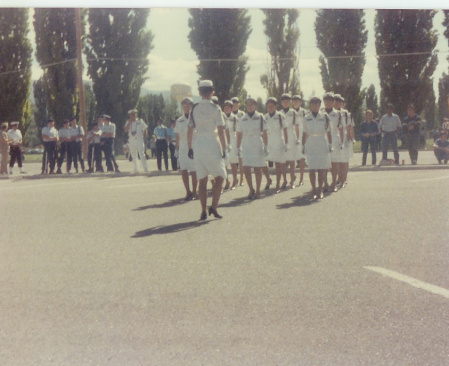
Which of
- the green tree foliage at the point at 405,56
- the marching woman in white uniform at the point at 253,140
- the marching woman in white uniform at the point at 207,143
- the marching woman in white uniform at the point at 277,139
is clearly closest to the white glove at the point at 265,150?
the marching woman in white uniform at the point at 253,140

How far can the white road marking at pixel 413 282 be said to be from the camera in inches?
257

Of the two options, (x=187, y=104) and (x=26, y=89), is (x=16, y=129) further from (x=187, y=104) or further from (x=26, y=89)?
(x=187, y=104)

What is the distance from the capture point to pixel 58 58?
84.7 ft

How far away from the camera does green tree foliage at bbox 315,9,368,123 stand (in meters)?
22.7

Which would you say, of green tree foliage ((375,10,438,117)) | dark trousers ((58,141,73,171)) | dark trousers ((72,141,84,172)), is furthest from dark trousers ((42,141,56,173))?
green tree foliage ((375,10,438,117))

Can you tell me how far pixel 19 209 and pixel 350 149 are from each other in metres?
6.42

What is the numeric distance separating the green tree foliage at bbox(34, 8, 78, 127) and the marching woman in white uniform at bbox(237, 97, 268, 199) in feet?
38.8

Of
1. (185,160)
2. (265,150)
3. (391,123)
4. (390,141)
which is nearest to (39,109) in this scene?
(390,141)

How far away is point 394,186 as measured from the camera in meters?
16.3

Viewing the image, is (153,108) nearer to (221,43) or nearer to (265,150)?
(221,43)

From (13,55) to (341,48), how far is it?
41.4 feet

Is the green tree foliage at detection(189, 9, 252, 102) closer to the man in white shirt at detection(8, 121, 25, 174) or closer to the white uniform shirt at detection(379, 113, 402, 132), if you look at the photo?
the white uniform shirt at detection(379, 113, 402, 132)

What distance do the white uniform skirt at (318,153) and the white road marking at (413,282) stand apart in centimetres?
681

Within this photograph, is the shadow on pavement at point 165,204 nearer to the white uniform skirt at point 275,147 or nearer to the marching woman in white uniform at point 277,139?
the marching woman in white uniform at point 277,139
